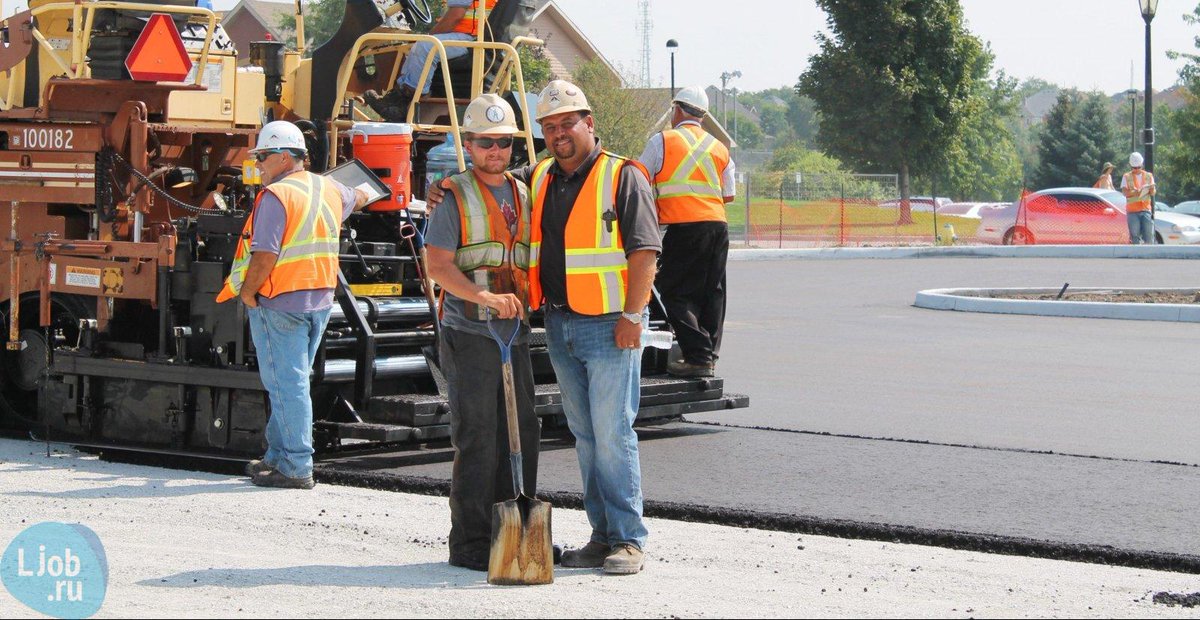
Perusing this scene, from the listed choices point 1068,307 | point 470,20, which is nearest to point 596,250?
point 470,20

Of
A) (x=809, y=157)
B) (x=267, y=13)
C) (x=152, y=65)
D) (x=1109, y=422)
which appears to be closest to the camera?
(x=152, y=65)

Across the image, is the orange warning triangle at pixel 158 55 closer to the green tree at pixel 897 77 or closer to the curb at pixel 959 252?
the curb at pixel 959 252

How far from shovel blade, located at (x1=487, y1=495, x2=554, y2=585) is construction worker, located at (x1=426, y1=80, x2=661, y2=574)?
0.28m

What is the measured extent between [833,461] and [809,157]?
3115 inches

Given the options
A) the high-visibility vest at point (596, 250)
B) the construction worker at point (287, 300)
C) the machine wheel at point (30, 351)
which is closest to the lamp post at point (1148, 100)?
the machine wheel at point (30, 351)

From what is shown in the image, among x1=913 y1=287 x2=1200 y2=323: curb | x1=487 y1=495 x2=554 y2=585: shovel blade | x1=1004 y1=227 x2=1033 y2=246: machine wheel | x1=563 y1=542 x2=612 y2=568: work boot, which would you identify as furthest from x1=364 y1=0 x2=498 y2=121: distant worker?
x1=1004 y1=227 x2=1033 y2=246: machine wheel

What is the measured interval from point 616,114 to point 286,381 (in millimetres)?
33125

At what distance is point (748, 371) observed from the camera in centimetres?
1259

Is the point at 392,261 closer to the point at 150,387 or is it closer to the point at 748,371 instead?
the point at 150,387

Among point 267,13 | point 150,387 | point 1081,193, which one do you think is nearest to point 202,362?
point 150,387

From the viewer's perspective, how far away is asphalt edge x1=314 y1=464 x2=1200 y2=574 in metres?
6.16

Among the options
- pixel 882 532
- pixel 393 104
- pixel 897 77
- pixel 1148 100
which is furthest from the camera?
pixel 897 77

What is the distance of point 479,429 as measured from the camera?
6176 millimetres

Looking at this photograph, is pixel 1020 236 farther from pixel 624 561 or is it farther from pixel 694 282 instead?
pixel 624 561
